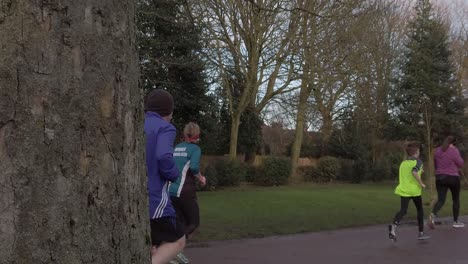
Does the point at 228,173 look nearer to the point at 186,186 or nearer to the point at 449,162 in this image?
the point at 449,162

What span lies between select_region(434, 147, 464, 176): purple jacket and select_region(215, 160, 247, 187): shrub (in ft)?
40.8

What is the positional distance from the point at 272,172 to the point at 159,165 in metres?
22.6

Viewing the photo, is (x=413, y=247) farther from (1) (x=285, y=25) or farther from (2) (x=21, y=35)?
(1) (x=285, y=25)

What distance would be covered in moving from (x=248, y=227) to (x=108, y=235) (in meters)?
9.02

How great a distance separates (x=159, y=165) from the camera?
171 inches

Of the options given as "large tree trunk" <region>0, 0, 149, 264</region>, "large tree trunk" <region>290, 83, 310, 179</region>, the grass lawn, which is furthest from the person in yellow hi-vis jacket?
"large tree trunk" <region>290, 83, 310, 179</region>

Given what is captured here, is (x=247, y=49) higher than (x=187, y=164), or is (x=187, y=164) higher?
(x=247, y=49)

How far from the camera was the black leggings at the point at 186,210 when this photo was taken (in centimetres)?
686

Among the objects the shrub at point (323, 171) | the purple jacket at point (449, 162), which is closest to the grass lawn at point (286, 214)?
the purple jacket at point (449, 162)

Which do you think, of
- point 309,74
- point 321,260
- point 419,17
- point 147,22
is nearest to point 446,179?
point 321,260

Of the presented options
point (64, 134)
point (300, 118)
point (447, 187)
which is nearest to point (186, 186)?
point (64, 134)

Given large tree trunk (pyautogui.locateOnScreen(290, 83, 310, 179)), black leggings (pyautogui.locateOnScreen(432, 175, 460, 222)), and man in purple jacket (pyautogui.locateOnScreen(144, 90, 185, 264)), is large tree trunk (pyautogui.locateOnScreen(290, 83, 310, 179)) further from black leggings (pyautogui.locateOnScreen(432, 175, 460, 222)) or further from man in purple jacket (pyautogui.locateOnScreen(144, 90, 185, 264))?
man in purple jacket (pyautogui.locateOnScreen(144, 90, 185, 264))

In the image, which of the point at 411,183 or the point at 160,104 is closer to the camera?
the point at 160,104

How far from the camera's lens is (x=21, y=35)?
1699 mm
